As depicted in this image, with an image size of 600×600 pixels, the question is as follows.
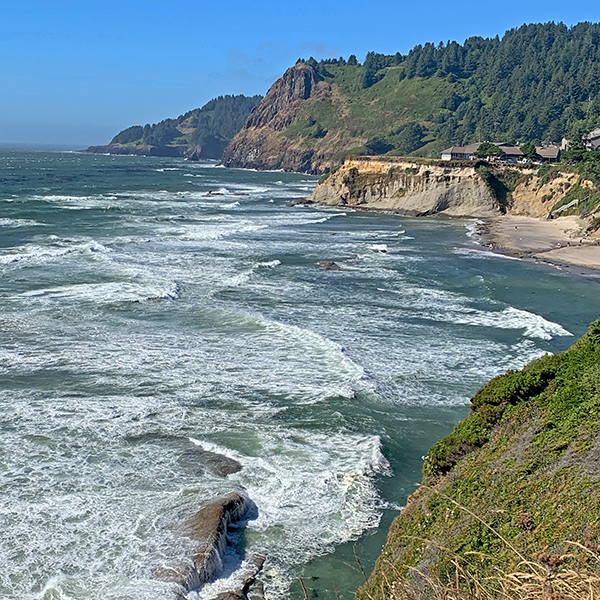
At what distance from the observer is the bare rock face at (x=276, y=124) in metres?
163

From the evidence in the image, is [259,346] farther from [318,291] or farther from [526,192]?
[526,192]

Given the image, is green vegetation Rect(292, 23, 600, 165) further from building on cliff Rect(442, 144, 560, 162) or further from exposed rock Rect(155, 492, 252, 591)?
exposed rock Rect(155, 492, 252, 591)

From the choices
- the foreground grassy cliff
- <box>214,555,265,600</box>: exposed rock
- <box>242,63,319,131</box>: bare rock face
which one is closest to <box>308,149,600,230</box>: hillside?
the foreground grassy cliff

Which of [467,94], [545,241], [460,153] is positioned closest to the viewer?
[545,241]

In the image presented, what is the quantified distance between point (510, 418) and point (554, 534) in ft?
15.1

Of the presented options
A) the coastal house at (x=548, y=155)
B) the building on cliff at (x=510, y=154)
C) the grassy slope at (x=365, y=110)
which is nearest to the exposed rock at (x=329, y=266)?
the building on cliff at (x=510, y=154)

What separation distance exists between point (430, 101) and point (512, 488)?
157849mm

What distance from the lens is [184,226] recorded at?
56625 millimetres

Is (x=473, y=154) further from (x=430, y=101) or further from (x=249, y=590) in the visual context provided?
(x=249, y=590)

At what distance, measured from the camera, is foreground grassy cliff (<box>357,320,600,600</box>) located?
8.30 metres

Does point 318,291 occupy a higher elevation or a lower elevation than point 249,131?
lower

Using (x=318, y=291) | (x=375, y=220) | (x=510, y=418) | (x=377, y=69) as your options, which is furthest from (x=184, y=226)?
(x=377, y=69)


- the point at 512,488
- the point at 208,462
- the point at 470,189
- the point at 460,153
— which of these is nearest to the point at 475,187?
the point at 470,189

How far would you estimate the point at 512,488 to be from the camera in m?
10.4
